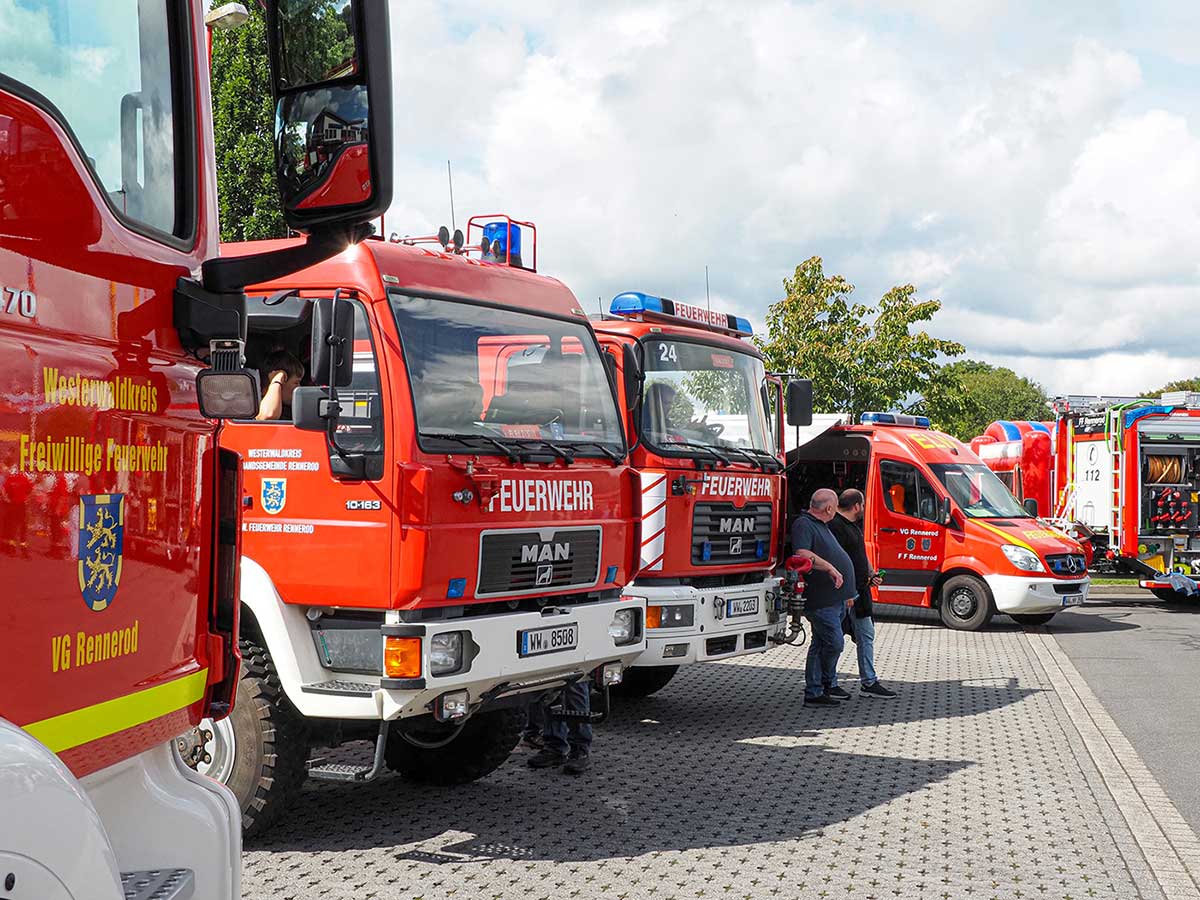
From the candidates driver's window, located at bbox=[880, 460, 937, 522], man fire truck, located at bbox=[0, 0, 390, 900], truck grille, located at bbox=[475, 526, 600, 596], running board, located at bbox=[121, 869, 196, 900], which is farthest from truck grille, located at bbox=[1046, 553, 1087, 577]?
running board, located at bbox=[121, 869, 196, 900]

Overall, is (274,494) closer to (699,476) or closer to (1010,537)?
(699,476)

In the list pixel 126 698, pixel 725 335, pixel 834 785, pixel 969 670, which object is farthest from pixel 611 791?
pixel 969 670

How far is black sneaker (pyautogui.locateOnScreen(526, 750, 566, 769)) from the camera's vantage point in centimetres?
775

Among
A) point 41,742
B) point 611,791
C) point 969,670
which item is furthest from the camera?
point 969,670

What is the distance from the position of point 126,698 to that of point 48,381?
683 mm

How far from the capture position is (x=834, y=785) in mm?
7570

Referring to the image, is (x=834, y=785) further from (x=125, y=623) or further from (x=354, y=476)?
(x=125, y=623)

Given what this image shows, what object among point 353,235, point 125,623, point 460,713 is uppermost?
point 353,235

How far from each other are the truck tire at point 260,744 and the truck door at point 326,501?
40 cm

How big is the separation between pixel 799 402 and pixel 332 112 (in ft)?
26.4

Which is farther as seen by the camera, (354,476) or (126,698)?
(354,476)

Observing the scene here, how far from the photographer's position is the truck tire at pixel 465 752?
7.21 metres

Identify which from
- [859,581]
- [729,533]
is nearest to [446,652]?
[729,533]

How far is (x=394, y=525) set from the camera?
18.0ft
